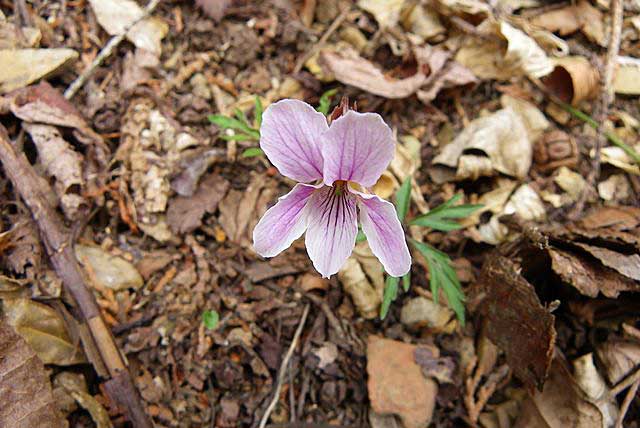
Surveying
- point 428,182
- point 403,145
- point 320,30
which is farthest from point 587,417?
point 320,30

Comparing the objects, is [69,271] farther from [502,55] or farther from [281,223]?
[502,55]

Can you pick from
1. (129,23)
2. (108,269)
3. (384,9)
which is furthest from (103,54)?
(384,9)

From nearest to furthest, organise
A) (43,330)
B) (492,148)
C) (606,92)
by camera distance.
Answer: (43,330), (492,148), (606,92)

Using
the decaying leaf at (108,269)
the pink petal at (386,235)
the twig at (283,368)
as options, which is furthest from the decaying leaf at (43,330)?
the pink petal at (386,235)

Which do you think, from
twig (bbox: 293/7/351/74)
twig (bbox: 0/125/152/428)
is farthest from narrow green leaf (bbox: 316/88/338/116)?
twig (bbox: 0/125/152/428)

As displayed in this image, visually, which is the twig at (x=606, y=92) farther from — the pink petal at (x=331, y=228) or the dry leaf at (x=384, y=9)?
the pink petal at (x=331, y=228)
